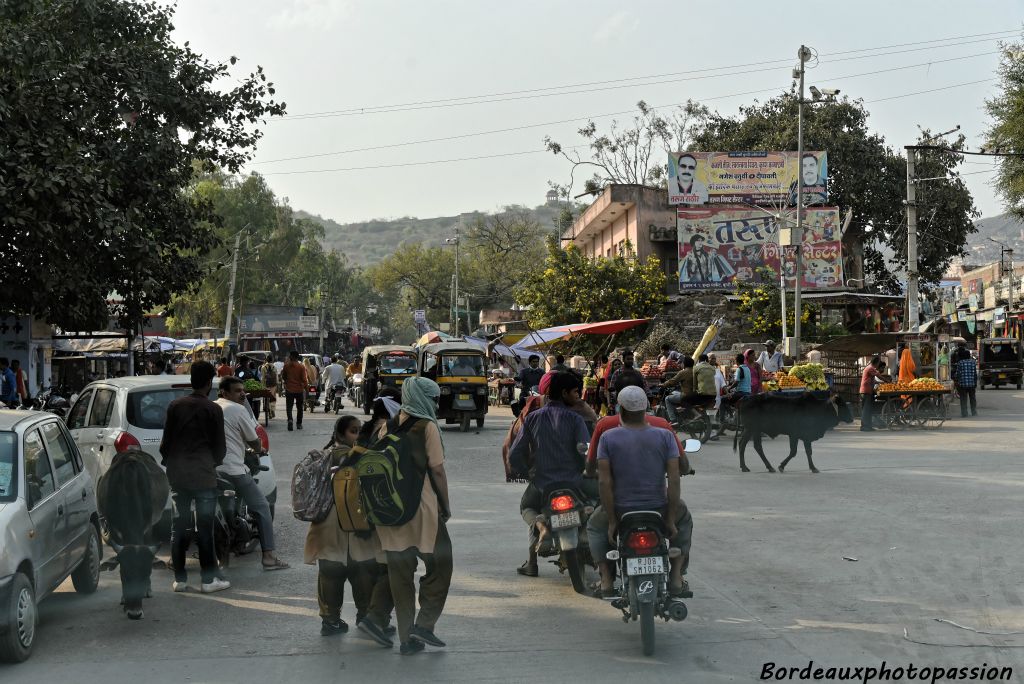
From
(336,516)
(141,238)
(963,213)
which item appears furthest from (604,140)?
(336,516)

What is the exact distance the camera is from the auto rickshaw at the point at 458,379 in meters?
25.1

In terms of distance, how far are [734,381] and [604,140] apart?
40.1 m

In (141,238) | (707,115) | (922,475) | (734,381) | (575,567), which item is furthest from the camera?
(707,115)

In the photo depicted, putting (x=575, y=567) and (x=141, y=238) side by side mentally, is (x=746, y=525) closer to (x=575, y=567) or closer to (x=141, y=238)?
(x=575, y=567)

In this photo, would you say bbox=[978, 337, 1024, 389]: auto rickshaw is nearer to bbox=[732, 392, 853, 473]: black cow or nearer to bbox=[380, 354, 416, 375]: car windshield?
bbox=[380, 354, 416, 375]: car windshield

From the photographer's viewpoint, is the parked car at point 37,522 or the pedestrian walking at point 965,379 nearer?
the parked car at point 37,522

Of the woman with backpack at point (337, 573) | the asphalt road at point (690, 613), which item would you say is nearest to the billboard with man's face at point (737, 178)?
the asphalt road at point (690, 613)

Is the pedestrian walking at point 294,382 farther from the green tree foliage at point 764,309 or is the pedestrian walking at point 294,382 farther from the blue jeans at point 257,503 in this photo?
the blue jeans at point 257,503

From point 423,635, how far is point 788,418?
10236mm

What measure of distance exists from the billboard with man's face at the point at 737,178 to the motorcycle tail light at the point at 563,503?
118 ft

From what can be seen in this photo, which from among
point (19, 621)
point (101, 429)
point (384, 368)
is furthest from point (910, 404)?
point (19, 621)

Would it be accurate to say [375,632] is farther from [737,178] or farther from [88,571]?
[737,178]

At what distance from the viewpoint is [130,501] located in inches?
314

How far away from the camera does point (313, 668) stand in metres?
6.32
